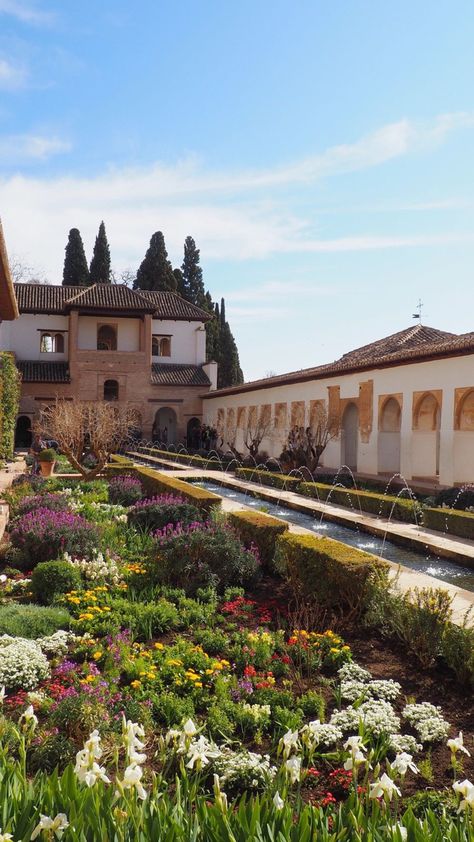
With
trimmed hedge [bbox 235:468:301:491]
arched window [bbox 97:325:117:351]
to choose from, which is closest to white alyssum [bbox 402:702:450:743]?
trimmed hedge [bbox 235:468:301:491]

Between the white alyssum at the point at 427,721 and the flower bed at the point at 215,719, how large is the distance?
0.5 inches

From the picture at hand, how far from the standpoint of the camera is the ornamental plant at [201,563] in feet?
23.9

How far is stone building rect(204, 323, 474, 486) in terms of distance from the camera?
55.8ft

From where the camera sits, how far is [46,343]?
40625mm

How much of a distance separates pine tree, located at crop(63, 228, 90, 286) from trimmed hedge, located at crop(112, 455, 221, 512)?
2928 centimetres

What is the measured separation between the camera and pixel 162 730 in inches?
165

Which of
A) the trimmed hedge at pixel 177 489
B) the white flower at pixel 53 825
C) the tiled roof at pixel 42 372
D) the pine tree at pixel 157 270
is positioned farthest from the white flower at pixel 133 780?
the pine tree at pixel 157 270

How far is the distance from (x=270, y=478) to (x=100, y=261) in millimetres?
29123

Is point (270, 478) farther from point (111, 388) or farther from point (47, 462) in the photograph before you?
point (111, 388)

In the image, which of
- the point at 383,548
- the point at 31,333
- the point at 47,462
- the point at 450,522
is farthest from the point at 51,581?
the point at 31,333

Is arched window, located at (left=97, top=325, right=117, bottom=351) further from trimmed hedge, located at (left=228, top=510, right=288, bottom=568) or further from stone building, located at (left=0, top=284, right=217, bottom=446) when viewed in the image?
trimmed hedge, located at (left=228, top=510, right=288, bottom=568)

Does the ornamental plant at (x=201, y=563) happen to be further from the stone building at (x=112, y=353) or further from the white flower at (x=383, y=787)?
the stone building at (x=112, y=353)

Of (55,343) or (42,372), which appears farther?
(55,343)

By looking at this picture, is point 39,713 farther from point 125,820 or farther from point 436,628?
point 436,628
